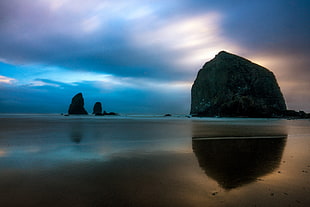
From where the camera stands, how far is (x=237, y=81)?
118000mm

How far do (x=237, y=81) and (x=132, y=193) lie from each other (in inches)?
4968

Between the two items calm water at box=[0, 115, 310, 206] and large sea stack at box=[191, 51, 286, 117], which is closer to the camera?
calm water at box=[0, 115, 310, 206]

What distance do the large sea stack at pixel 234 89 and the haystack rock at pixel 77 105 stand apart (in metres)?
102

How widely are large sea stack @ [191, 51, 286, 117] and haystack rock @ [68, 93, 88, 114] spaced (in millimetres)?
102316

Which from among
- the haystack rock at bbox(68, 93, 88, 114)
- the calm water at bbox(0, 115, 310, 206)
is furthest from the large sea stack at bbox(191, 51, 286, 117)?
the haystack rock at bbox(68, 93, 88, 114)

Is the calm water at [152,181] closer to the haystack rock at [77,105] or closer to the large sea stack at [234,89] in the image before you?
the large sea stack at [234,89]

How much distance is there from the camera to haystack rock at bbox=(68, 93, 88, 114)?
168 metres

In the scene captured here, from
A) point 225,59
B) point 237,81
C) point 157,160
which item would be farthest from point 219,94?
point 157,160

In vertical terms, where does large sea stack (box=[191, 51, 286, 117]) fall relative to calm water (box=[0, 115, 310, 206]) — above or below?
above

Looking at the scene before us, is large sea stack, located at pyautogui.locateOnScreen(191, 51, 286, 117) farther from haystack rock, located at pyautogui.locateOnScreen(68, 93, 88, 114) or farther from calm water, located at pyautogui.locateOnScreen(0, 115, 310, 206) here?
haystack rock, located at pyautogui.locateOnScreen(68, 93, 88, 114)

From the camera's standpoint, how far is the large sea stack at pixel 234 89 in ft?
346

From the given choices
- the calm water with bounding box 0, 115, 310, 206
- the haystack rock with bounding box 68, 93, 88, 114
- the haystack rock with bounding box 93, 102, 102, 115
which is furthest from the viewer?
the haystack rock with bounding box 93, 102, 102, 115

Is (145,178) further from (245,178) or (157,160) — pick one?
(245,178)

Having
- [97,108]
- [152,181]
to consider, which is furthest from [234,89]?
[97,108]
